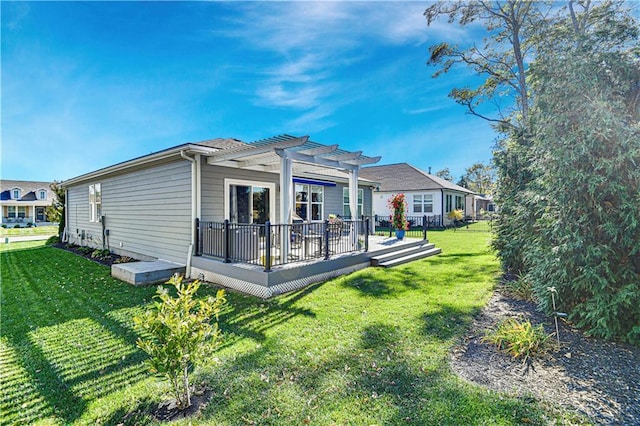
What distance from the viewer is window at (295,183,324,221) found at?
1162 cm

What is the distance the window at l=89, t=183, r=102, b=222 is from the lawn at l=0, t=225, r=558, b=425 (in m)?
6.69

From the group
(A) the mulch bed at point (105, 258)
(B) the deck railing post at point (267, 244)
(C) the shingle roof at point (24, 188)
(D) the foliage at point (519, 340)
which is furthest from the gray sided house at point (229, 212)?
(C) the shingle roof at point (24, 188)

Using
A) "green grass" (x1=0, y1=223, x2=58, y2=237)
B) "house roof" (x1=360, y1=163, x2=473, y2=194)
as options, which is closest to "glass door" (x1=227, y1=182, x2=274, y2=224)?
"house roof" (x1=360, y1=163, x2=473, y2=194)

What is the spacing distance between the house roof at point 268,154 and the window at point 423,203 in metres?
16.4

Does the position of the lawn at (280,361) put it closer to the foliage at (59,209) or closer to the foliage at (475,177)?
the foliage at (59,209)

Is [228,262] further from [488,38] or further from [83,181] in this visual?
[488,38]

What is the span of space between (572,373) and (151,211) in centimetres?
992

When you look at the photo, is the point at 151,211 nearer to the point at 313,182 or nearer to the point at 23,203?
the point at 313,182

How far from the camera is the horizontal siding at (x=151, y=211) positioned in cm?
765

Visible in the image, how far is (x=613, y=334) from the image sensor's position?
3717 millimetres

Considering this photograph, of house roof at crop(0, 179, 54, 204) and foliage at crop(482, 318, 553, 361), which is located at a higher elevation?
house roof at crop(0, 179, 54, 204)

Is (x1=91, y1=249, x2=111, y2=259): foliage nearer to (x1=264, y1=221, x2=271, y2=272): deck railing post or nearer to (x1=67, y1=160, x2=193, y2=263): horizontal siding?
(x1=67, y1=160, x2=193, y2=263): horizontal siding

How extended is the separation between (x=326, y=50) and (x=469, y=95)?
839 cm

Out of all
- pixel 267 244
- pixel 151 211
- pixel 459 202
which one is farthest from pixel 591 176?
pixel 459 202
